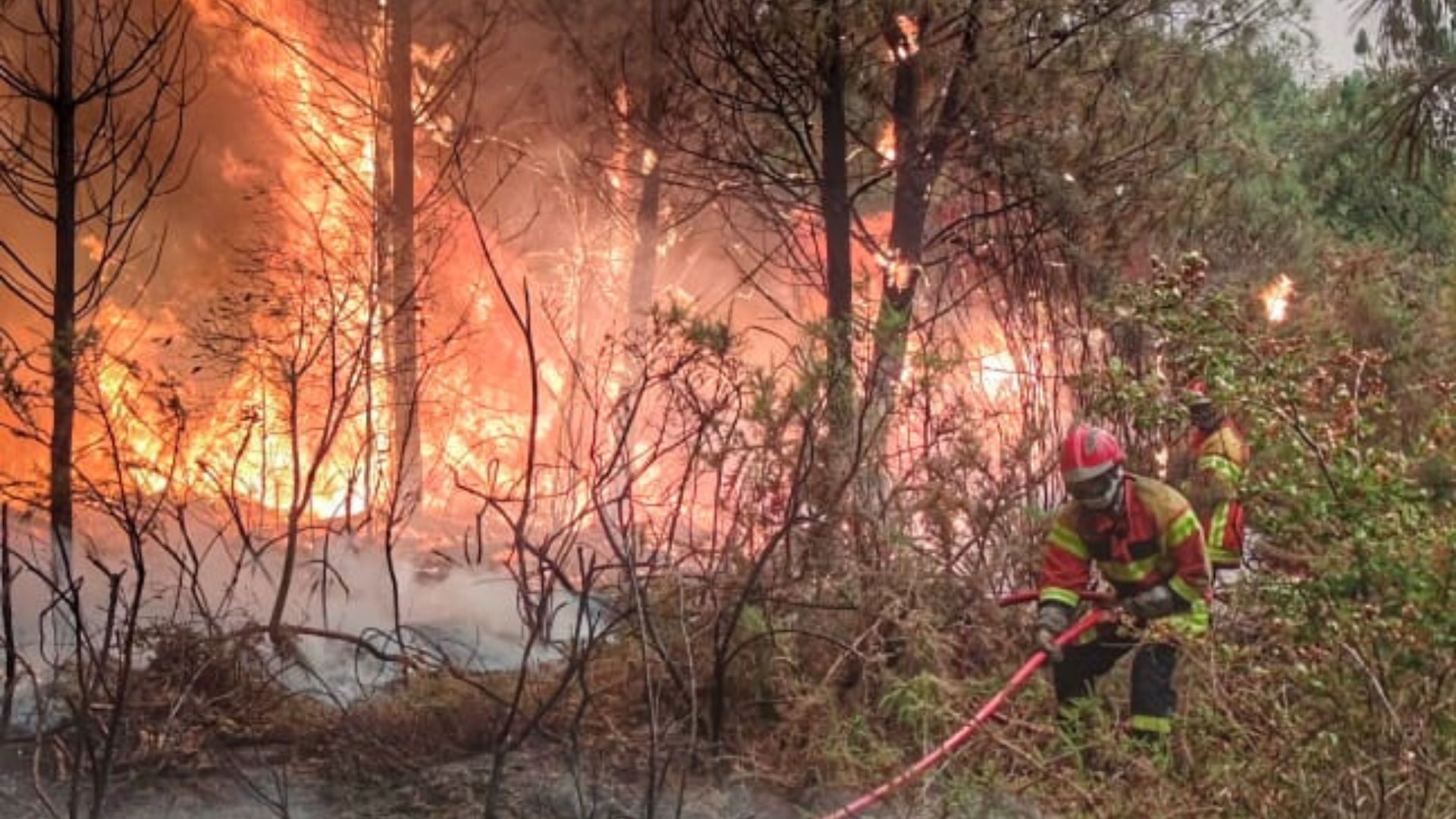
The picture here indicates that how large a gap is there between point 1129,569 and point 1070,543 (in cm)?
26

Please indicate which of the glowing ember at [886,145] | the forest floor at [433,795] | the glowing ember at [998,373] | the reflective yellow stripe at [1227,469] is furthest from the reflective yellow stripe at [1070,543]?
the glowing ember at [886,145]

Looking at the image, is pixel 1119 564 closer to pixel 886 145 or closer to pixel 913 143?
pixel 913 143

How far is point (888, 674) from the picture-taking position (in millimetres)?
5668

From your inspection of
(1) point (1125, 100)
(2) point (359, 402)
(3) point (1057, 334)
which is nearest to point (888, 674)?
(3) point (1057, 334)

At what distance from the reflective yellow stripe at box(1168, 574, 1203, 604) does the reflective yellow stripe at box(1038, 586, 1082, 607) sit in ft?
1.32

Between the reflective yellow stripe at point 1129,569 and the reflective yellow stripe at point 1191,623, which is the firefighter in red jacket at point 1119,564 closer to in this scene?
the reflective yellow stripe at point 1129,569

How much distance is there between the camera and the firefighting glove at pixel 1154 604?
17.9 feet

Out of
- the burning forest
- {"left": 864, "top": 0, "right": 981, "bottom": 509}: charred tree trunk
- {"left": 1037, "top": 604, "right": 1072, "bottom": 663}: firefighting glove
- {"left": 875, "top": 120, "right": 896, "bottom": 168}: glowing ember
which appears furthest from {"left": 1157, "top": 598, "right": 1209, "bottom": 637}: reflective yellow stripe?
{"left": 875, "top": 120, "right": 896, "bottom": 168}: glowing ember

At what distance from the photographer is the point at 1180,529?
5.50 meters

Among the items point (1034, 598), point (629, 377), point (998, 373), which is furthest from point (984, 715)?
point (629, 377)

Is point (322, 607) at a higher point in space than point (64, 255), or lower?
lower

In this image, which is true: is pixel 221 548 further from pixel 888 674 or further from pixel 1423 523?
pixel 1423 523

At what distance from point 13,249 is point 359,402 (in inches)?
98.5

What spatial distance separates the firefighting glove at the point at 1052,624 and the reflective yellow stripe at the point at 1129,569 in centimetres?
23
